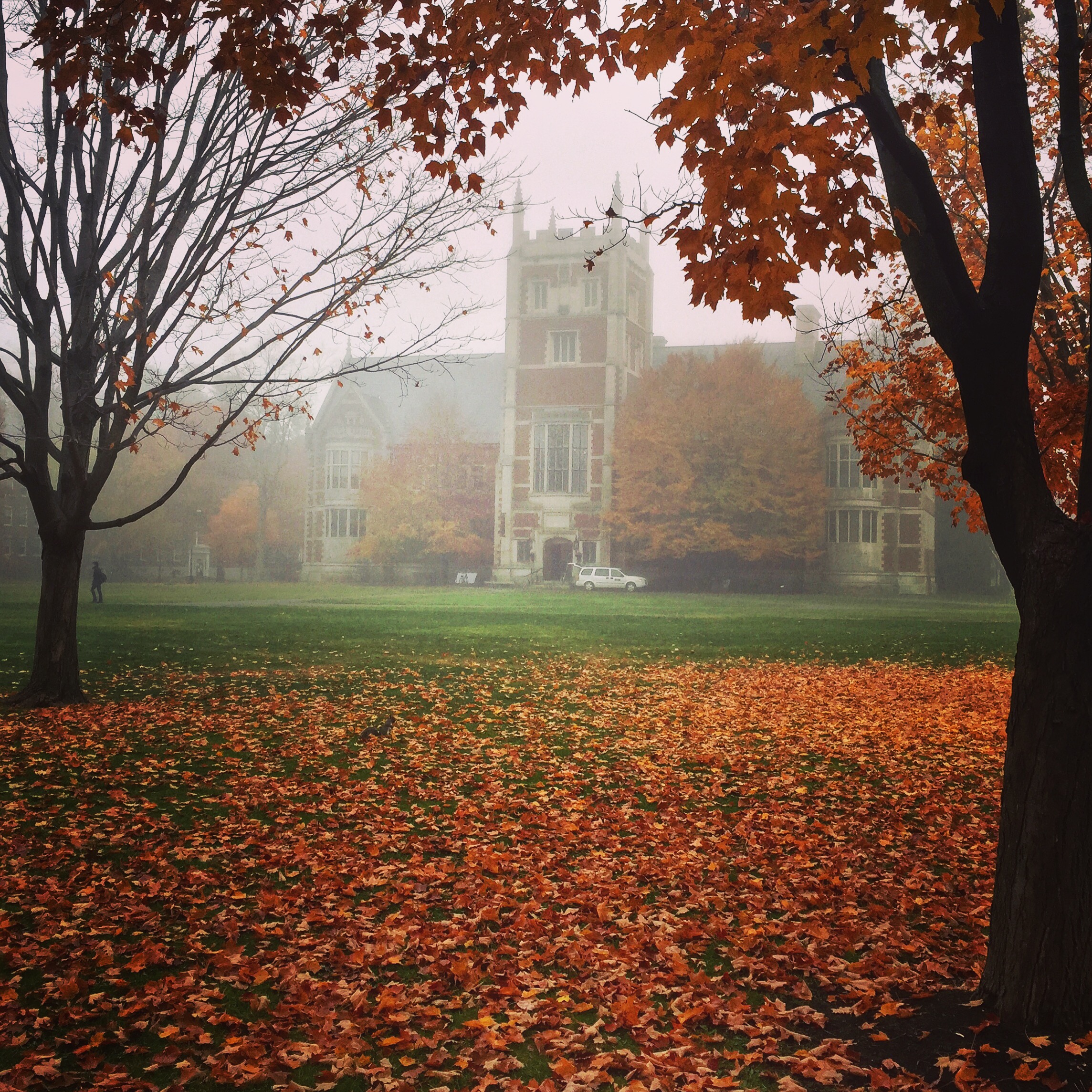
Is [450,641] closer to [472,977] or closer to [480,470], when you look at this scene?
[472,977]

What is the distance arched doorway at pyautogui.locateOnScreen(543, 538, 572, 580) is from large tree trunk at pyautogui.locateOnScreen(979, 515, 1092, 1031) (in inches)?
1852

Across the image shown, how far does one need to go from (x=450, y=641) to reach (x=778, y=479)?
2898 centimetres

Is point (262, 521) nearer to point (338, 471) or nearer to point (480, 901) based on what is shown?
point (338, 471)

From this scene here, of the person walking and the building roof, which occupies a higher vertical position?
the building roof

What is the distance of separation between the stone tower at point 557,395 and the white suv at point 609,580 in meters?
3.69

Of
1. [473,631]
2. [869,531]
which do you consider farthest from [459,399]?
[473,631]

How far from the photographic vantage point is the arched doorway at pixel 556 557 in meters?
50.8

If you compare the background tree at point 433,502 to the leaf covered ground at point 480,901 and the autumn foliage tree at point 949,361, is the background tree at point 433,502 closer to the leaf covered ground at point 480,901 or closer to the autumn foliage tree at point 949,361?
the autumn foliage tree at point 949,361

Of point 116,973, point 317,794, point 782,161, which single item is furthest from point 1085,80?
point 116,973

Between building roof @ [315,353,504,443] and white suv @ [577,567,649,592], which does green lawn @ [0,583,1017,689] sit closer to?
white suv @ [577,567,649,592]

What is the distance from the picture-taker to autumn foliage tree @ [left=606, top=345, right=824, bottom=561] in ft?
143

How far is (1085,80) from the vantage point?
6.58 m

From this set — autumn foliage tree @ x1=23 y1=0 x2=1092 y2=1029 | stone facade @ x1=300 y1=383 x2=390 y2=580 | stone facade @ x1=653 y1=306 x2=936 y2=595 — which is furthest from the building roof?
autumn foliage tree @ x1=23 y1=0 x2=1092 y2=1029

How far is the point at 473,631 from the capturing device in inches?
822
